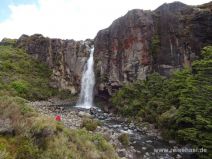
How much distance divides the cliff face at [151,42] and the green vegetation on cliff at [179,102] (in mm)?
2759

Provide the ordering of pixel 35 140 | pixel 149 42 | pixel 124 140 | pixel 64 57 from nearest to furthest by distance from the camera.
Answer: pixel 35 140
pixel 124 140
pixel 149 42
pixel 64 57

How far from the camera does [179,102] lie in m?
19.0

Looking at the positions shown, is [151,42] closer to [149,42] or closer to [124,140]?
[149,42]

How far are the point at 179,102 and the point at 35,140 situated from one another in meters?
14.5

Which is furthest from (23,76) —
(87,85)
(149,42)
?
(149,42)

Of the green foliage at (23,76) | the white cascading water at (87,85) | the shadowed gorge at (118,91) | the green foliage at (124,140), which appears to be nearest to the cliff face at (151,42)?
the shadowed gorge at (118,91)

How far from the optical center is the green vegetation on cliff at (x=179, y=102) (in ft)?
43.5

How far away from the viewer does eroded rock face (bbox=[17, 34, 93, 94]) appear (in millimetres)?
43094

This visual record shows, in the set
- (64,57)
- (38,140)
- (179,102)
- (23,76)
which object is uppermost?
(64,57)

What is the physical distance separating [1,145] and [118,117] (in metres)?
21.3

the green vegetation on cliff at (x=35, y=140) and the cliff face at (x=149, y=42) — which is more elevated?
the cliff face at (x=149, y=42)

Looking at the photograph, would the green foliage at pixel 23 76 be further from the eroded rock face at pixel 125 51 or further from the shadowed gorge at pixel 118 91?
the eroded rock face at pixel 125 51

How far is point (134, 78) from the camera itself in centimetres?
3073

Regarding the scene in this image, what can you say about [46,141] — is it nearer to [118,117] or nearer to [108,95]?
[118,117]
